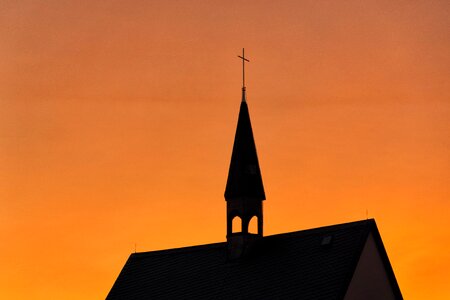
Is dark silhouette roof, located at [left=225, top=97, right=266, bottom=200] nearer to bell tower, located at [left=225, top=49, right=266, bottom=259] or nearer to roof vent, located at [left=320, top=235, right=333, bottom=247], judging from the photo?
bell tower, located at [left=225, top=49, right=266, bottom=259]

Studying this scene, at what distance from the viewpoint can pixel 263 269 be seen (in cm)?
4691

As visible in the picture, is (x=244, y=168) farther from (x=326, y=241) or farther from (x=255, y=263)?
(x=326, y=241)

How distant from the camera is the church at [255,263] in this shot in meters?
43.7

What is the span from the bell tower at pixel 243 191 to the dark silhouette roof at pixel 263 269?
65cm

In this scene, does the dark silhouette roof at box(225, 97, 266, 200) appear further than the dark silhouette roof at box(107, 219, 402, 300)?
Yes

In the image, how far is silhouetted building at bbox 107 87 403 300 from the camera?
143 ft

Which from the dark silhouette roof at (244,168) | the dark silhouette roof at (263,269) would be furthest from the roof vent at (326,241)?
the dark silhouette roof at (244,168)

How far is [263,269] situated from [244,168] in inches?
231

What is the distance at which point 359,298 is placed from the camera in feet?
142

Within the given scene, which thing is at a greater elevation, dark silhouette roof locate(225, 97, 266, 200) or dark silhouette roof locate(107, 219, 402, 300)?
dark silhouette roof locate(225, 97, 266, 200)

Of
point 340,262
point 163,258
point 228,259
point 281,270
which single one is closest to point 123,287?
point 163,258

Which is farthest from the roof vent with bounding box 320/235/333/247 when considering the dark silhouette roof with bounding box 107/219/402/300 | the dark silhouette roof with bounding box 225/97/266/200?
the dark silhouette roof with bounding box 225/97/266/200

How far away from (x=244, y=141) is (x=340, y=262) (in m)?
9.92

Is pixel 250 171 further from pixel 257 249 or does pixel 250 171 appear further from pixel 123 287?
pixel 123 287
